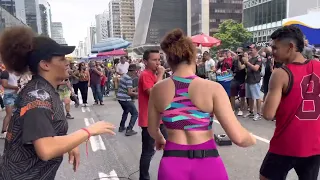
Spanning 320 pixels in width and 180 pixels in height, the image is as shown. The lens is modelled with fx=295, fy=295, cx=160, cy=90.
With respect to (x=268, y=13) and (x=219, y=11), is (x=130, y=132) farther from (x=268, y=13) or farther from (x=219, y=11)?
(x=219, y=11)

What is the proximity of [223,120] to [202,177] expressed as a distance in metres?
0.42

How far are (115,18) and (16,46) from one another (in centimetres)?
17551

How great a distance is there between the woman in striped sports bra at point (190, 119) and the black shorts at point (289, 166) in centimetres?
64

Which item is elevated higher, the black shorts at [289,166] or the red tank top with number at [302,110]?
the red tank top with number at [302,110]

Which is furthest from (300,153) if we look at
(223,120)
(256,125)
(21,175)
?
(256,125)

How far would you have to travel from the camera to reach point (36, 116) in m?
1.63

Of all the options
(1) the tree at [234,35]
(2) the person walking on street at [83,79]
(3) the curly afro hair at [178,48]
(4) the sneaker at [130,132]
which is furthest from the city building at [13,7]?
(3) the curly afro hair at [178,48]

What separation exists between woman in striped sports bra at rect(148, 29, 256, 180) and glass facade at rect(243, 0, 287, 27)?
5351 cm

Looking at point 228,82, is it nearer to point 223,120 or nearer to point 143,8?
point 223,120

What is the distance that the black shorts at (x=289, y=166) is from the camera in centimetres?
247

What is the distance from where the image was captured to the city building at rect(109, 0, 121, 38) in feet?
545

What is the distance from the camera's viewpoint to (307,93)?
2.41m

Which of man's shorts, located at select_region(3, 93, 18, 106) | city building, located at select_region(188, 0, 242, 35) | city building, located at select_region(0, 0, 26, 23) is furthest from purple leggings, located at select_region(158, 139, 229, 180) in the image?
city building, located at select_region(188, 0, 242, 35)

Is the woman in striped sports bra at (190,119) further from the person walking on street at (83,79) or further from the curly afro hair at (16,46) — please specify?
the person walking on street at (83,79)
